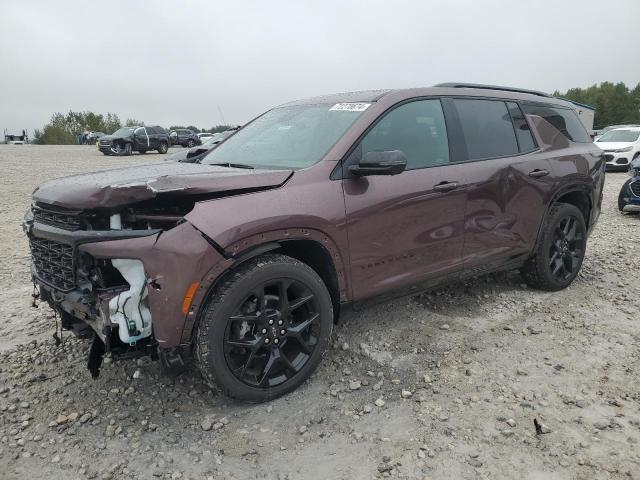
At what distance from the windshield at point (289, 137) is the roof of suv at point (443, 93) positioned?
12cm

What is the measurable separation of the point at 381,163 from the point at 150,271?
1423 millimetres

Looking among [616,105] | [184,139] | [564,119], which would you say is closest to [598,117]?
[616,105]

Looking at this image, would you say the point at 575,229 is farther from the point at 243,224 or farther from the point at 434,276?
the point at 243,224

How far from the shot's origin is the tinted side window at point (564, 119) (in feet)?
14.9

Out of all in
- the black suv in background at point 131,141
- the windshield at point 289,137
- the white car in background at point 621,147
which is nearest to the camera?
the windshield at point 289,137

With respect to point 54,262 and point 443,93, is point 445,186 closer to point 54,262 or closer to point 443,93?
point 443,93

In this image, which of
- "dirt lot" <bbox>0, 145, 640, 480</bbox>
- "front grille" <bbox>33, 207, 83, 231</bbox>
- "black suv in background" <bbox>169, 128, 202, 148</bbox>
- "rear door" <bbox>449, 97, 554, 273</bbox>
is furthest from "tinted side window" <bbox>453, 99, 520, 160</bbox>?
"black suv in background" <bbox>169, 128, 202, 148</bbox>

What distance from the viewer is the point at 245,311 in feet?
9.06

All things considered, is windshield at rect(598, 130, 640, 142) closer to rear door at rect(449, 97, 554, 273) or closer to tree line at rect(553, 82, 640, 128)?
rear door at rect(449, 97, 554, 273)

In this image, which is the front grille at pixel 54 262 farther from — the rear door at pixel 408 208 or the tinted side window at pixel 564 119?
the tinted side window at pixel 564 119

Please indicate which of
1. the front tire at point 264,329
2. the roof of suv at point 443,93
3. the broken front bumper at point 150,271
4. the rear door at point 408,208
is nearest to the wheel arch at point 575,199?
the roof of suv at point 443,93

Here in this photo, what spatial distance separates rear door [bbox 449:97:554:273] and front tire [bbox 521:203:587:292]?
0.18 meters

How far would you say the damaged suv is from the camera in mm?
2529

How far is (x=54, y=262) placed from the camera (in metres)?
2.79
